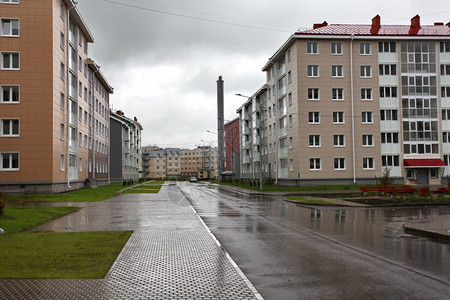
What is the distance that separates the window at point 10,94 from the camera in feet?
108

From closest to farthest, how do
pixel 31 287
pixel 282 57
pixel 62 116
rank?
pixel 31 287 < pixel 62 116 < pixel 282 57

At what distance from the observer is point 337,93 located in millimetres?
46594

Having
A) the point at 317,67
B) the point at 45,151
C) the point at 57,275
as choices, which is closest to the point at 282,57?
the point at 317,67

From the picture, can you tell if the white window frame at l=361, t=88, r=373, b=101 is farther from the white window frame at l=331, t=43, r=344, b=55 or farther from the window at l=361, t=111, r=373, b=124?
the white window frame at l=331, t=43, r=344, b=55

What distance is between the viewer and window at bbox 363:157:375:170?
152ft

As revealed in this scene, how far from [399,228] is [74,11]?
36.2 m

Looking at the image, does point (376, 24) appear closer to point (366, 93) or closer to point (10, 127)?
point (366, 93)

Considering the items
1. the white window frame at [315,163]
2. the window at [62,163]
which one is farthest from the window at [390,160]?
the window at [62,163]

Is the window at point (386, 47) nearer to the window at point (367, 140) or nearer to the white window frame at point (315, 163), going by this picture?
the window at point (367, 140)

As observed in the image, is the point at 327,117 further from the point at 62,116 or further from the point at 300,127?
the point at 62,116

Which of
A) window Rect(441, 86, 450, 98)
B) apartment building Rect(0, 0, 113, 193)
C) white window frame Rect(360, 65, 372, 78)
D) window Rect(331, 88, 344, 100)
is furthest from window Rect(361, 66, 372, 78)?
apartment building Rect(0, 0, 113, 193)

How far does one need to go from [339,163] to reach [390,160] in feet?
19.4

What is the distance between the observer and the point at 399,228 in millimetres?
14250

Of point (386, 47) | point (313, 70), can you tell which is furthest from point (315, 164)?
point (386, 47)
